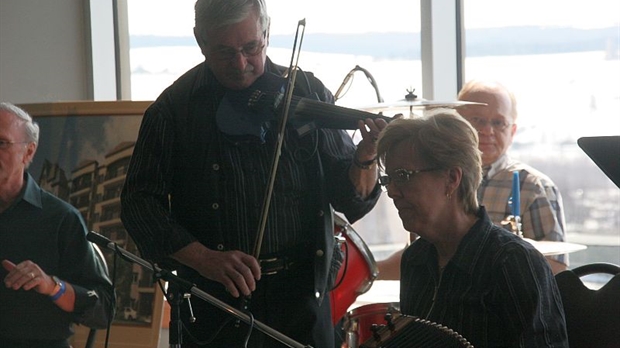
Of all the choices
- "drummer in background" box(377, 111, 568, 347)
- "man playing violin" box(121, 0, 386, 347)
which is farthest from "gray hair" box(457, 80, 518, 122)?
"drummer in background" box(377, 111, 568, 347)

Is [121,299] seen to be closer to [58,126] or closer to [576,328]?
[58,126]

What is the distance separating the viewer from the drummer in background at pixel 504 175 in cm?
365

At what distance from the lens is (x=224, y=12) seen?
2.26 meters

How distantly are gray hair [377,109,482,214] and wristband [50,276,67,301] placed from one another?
1281mm

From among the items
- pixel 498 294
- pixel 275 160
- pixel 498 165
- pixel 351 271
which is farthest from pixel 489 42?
pixel 498 294

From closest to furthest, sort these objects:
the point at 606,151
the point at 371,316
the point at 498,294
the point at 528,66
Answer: the point at 606,151
the point at 498,294
the point at 371,316
the point at 528,66

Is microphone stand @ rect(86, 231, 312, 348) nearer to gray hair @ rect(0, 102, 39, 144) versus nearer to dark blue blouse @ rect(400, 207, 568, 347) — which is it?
dark blue blouse @ rect(400, 207, 568, 347)

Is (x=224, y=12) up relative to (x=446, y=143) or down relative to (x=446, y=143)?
up

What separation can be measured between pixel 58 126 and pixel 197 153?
65.0 inches

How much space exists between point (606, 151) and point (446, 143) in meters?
0.54

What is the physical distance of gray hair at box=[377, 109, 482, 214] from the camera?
2115mm

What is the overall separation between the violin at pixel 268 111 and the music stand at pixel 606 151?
762mm

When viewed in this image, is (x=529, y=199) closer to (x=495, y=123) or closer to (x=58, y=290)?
(x=495, y=123)

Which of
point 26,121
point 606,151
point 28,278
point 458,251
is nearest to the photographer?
point 606,151
